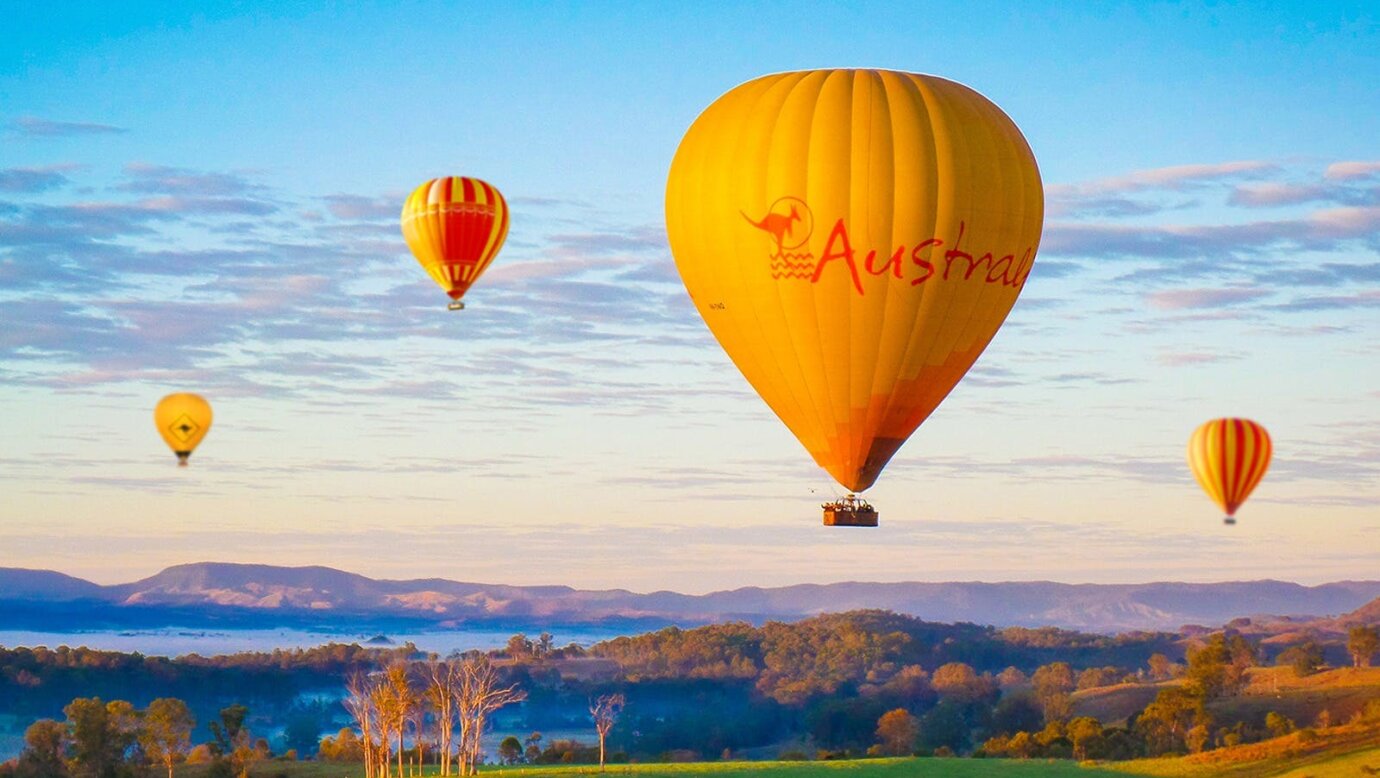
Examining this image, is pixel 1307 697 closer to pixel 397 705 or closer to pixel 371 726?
pixel 371 726

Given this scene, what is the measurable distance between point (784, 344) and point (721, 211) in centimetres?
361

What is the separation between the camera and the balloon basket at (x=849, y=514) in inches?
1754

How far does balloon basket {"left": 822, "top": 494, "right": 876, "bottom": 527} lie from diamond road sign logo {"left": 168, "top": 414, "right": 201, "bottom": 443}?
1888 cm

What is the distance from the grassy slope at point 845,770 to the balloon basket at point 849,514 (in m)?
33.4

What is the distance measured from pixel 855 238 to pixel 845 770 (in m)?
41.0

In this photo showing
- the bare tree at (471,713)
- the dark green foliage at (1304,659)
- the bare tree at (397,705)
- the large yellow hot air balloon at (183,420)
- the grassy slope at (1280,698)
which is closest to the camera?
the large yellow hot air balloon at (183,420)

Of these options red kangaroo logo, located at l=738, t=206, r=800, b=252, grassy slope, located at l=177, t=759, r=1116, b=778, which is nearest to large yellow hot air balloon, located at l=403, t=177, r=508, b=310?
red kangaroo logo, located at l=738, t=206, r=800, b=252

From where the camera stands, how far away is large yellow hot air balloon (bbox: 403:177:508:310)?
158 feet

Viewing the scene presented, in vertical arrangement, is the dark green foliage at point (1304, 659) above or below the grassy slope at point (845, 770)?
above

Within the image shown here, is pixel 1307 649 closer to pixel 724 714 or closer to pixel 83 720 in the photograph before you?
pixel 724 714

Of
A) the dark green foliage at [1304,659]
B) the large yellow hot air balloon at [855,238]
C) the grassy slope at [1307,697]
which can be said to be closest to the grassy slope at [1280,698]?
the grassy slope at [1307,697]

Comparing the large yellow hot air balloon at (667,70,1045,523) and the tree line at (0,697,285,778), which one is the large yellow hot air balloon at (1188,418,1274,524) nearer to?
the large yellow hot air balloon at (667,70,1045,523)

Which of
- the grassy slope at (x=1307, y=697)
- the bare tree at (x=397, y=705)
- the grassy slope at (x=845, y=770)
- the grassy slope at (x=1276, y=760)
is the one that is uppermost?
the bare tree at (x=397, y=705)

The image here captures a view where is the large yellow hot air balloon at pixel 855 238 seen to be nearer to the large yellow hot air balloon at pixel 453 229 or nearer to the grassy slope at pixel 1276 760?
the large yellow hot air balloon at pixel 453 229
